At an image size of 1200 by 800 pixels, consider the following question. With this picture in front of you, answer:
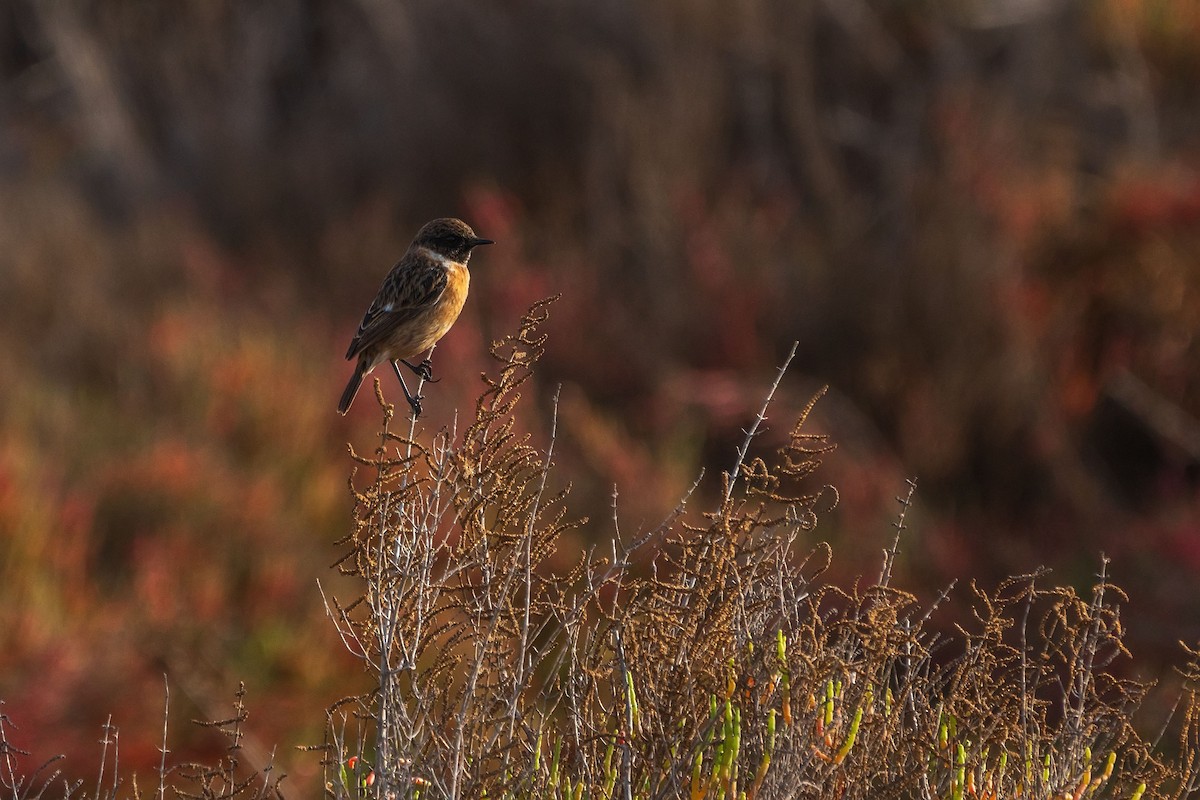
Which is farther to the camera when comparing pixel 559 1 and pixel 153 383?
pixel 559 1

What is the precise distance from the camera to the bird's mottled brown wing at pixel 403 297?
4.71 meters

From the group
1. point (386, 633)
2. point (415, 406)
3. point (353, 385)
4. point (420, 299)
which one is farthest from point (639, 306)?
point (386, 633)

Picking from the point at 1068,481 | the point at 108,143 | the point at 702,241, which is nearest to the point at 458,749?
the point at 1068,481

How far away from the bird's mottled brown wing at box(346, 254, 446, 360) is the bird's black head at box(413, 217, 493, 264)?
0.04 metres

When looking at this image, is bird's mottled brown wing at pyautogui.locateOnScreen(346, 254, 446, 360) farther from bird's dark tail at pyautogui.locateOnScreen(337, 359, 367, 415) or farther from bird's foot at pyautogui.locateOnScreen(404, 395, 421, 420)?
bird's foot at pyautogui.locateOnScreen(404, 395, 421, 420)

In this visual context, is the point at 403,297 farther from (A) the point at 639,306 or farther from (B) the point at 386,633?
(A) the point at 639,306

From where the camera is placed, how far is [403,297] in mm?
4773

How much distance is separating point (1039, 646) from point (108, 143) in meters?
11.4

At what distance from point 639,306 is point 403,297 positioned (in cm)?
657

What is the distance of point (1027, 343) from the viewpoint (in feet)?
33.9

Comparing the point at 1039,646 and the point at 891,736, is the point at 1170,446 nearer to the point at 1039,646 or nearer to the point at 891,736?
the point at 1039,646

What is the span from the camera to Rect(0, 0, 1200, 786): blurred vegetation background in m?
8.99

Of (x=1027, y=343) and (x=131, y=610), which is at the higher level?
(x=1027, y=343)

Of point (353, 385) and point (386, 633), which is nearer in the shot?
point (386, 633)
